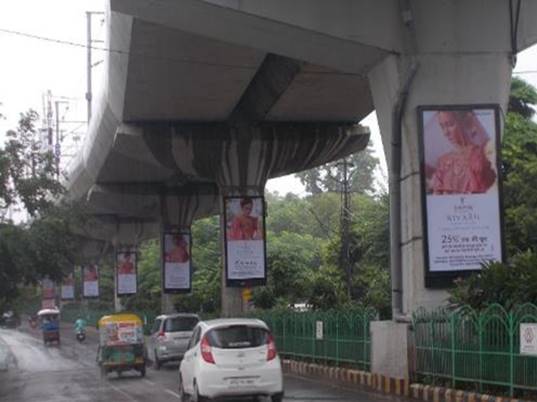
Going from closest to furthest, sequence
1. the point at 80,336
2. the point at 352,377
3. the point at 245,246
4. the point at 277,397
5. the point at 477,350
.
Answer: the point at 477,350, the point at 277,397, the point at 352,377, the point at 245,246, the point at 80,336

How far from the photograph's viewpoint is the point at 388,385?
1836 cm

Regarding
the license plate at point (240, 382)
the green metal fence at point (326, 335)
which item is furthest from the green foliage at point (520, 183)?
the license plate at point (240, 382)

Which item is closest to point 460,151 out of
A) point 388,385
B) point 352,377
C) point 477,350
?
point 388,385

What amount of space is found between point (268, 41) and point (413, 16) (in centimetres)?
310

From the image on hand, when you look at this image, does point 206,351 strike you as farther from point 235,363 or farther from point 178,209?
point 178,209

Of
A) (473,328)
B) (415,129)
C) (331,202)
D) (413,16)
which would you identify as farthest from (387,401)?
(331,202)

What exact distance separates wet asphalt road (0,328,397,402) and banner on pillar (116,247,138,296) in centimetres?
A: 2053

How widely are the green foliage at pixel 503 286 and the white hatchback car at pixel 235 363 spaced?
11.8 feet

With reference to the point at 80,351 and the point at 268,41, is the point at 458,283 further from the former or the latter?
the point at 80,351

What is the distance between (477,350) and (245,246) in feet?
63.4

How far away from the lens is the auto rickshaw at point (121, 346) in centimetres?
2708

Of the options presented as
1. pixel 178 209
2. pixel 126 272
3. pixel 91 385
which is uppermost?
pixel 178 209

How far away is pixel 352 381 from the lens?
21000mm

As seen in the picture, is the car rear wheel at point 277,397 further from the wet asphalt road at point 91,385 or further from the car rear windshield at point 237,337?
the wet asphalt road at point 91,385
